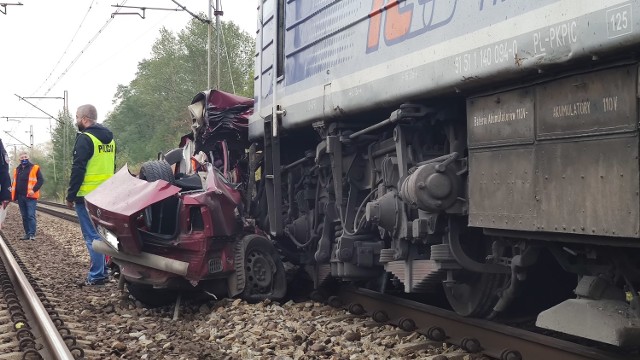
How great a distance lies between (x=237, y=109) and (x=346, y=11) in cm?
330

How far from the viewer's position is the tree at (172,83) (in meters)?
70.9

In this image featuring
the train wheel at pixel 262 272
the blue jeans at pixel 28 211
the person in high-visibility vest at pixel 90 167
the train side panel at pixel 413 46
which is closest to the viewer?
the train side panel at pixel 413 46

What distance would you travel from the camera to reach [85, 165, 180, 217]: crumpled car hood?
23.6 feet

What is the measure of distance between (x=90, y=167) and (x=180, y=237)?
2.54 meters

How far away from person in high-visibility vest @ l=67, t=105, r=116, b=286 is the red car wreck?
5.02 ft

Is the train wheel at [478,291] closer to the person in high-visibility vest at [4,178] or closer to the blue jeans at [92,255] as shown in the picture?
the blue jeans at [92,255]

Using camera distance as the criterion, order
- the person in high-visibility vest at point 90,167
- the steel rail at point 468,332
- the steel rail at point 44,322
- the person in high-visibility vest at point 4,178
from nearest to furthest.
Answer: the steel rail at point 468,332, the steel rail at point 44,322, the person in high-visibility vest at point 4,178, the person in high-visibility vest at point 90,167

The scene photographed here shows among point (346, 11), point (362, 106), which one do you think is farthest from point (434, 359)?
point (346, 11)

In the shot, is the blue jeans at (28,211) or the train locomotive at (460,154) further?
the blue jeans at (28,211)

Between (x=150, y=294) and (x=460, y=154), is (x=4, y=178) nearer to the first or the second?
(x=150, y=294)

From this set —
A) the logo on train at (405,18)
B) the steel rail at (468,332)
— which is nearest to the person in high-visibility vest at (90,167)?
the steel rail at (468,332)

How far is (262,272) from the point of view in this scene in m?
7.91

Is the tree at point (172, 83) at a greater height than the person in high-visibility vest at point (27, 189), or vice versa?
the tree at point (172, 83)

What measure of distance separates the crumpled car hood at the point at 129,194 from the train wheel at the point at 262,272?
101cm
